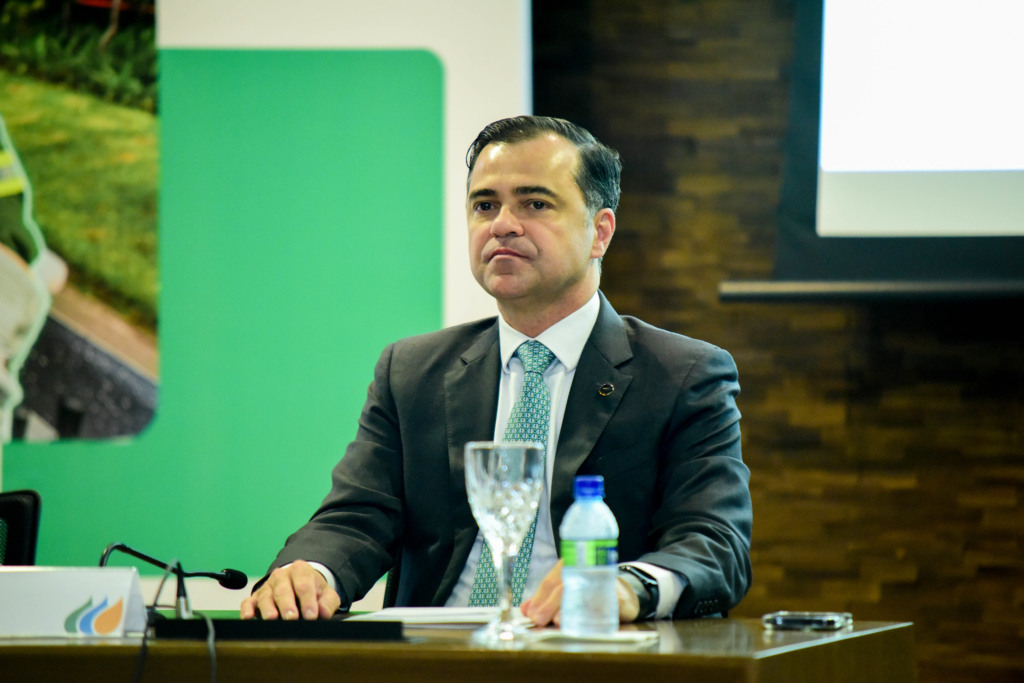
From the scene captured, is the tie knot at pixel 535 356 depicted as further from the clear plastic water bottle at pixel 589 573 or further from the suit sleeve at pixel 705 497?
the clear plastic water bottle at pixel 589 573

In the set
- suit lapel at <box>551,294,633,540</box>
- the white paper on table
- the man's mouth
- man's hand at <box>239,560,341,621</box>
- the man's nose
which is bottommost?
man's hand at <box>239,560,341,621</box>

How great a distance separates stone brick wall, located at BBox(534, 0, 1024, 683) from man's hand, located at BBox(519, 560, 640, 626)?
5.48 ft

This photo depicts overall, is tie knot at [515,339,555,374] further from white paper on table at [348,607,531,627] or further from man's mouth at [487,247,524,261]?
white paper on table at [348,607,531,627]

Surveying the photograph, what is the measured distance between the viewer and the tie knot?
5.75 feet

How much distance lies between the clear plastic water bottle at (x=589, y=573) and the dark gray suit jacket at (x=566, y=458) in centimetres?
45

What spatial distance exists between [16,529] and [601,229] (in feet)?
3.77

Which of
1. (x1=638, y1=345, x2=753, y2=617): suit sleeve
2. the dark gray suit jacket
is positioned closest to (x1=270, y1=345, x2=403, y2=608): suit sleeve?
the dark gray suit jacket

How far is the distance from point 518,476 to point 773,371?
184 cm

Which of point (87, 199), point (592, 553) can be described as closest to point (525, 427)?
point (592, 553)

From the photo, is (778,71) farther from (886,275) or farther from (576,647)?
(576,647)

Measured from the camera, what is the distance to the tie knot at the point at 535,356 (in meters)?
1.75

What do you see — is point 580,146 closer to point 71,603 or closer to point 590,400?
point 590,400

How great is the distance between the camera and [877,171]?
2650mm

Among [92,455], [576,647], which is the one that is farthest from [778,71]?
[576,647]
